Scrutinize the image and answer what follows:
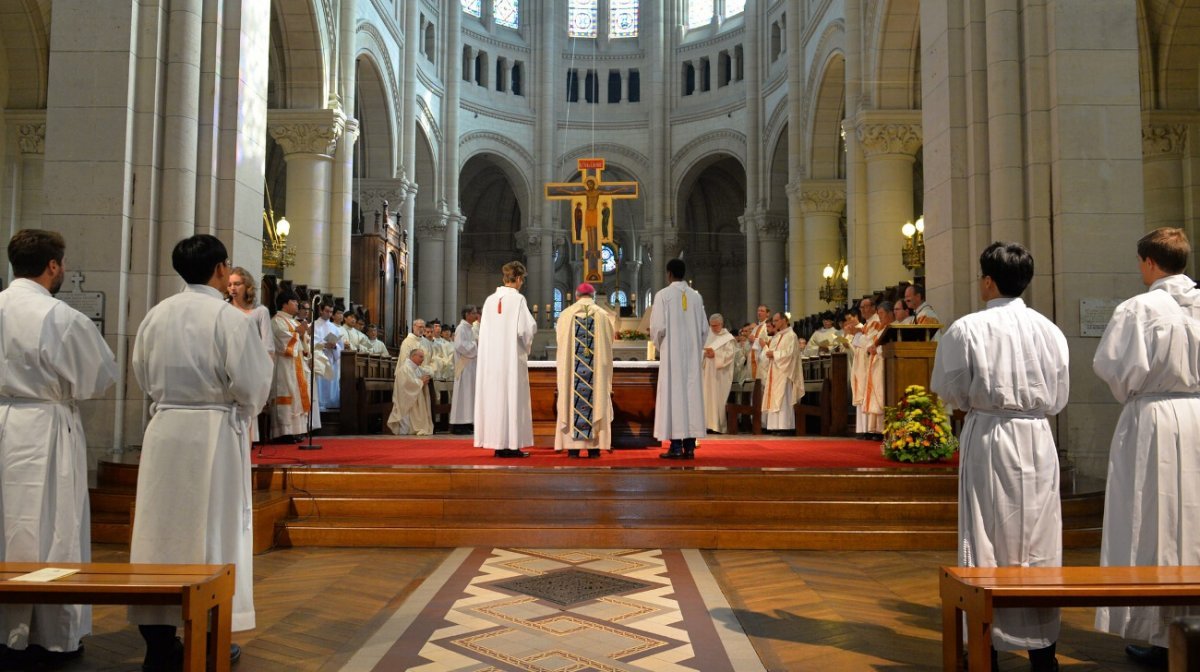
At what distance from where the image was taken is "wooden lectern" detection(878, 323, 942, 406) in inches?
337

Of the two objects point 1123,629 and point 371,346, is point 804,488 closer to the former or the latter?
point 1123,629

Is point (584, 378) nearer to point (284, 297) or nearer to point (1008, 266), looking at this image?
point (284, 297)

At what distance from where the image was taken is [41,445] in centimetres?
378

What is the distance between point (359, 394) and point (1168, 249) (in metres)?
10.8

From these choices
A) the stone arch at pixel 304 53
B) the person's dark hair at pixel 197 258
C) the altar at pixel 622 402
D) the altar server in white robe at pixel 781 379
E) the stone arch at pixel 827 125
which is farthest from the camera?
the stone arch at pixel 827 125

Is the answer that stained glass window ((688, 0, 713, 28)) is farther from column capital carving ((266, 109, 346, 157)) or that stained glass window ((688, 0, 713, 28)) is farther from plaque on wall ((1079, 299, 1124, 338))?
plaque on wall ((1079, 299, 1124, 338))

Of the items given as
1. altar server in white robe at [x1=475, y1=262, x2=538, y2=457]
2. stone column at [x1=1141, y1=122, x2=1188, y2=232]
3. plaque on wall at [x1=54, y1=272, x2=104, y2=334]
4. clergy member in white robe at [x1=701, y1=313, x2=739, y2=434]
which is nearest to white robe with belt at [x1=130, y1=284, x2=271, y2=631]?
plaque on wall at [x1=54, y1=272, x2=104, y2=334]

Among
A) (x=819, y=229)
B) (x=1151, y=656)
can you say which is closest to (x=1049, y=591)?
(x=1151, y=656)

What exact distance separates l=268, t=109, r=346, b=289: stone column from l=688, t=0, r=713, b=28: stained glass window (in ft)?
53.0

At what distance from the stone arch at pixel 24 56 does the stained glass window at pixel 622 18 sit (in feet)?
60.6

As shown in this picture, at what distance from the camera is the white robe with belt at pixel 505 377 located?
28.2ft

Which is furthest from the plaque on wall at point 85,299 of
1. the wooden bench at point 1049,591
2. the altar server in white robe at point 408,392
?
the wooden bench at point 1049,591

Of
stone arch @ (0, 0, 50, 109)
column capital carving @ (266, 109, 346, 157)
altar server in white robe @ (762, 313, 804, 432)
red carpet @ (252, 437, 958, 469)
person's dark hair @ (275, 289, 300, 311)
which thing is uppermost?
stone arch @ (0, 0, 50, 109)

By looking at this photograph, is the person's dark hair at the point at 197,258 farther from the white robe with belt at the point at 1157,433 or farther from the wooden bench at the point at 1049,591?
the white robe with belt at the point at 1157,433
